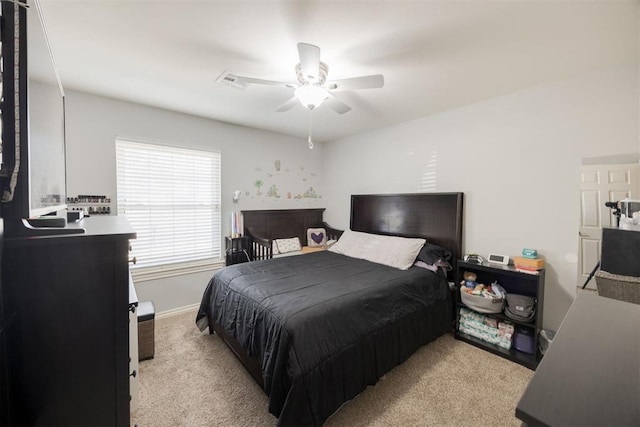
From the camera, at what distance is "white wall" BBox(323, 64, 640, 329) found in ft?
6.66

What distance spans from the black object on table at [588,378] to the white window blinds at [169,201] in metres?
3.38

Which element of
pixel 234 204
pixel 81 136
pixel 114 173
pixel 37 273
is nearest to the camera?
pixel 37 273

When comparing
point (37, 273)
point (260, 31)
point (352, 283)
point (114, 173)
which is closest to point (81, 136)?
point (114, 173)

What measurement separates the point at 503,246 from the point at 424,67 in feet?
6.17

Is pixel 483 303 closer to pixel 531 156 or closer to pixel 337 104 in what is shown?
pixel 531 156

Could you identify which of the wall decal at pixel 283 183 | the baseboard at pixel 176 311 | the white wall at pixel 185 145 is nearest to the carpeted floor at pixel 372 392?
the baseboard at pixel 176 311

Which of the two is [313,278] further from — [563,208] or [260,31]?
[563,208]

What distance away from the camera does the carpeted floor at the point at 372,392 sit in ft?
5.30

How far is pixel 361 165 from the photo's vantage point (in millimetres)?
3889

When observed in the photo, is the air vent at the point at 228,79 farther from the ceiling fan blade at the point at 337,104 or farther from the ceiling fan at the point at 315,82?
the ceiling fan blade at the point at 337,104

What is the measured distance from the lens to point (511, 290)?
2533 mm

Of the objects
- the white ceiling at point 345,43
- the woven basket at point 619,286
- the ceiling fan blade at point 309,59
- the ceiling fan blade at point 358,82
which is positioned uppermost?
the white ceiling at point 345,43

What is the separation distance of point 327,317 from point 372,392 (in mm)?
730

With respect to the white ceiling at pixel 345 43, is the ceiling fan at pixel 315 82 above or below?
below
